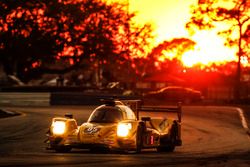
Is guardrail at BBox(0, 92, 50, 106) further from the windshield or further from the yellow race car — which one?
the windshield

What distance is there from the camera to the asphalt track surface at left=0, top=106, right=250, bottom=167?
1684cm

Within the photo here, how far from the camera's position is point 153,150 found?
2380cm

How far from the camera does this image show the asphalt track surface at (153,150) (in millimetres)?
16844

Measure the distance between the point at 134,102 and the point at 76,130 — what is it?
353 centimetres

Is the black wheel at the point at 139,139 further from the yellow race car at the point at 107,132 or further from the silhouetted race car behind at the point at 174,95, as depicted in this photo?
the silhouetted race car behind at the point at 174,95

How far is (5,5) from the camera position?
6438 centimetres

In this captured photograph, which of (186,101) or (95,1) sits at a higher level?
(95,1)

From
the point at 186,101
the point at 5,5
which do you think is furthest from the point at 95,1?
the point at 186,101

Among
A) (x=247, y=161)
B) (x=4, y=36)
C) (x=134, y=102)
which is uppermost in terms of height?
(x=4, y=36)

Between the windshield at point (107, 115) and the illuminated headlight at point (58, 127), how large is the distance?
2.43ft

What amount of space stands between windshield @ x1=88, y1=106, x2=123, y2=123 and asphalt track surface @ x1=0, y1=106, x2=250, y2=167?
3.03 feet

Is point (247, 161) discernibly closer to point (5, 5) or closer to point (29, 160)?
point (29, 160)

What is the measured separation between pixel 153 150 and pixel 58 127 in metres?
4.03

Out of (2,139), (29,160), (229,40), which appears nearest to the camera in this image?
(29,160)
